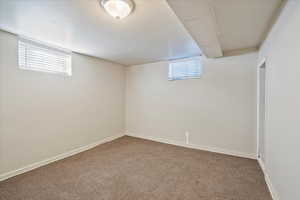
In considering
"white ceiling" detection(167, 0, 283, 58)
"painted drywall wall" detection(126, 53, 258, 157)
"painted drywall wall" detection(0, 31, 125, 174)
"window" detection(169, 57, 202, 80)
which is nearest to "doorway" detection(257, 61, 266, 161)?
"painted drywall wall" detection(126, 53, 258, 157)

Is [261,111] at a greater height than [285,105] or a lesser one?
lesser

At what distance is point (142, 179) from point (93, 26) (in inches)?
93.9

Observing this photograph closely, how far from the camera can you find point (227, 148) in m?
3.00

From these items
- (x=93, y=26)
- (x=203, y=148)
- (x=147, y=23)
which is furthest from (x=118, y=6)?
(x=203, y=148)

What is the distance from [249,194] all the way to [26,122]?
11.6 ft

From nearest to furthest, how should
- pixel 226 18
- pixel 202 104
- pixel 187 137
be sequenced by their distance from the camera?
pixel 226 18, pixel 202 104, pixel 187 137

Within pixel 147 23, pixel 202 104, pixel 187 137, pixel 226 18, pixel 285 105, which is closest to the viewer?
pixel 285 105

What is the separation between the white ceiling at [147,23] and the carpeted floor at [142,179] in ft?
7.07

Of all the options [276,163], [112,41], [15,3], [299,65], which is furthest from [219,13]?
[15,3]

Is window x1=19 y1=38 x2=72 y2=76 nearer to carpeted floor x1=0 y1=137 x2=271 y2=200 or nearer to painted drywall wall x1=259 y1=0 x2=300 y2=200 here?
carpeted floor x1=0 y1=137 x2=271 y2=200

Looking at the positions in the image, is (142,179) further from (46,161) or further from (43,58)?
(43,58)

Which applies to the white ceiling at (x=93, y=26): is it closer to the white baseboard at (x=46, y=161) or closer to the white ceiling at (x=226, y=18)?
the white ceiling at (x=226, y=18)

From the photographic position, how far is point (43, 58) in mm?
2521

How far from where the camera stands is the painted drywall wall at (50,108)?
2098mm
